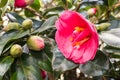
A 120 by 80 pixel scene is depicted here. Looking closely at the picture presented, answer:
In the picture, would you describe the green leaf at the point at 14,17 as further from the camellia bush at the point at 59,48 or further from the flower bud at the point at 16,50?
the flower bud at the point at 16,50

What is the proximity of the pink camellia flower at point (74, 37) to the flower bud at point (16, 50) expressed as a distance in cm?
10

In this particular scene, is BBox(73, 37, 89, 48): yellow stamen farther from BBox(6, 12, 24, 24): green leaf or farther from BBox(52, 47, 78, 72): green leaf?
BBox(6, 12, 24, 24): green leaf

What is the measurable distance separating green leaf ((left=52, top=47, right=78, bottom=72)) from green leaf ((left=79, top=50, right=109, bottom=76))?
0.16 ft

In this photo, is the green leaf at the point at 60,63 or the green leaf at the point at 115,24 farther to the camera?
the green leaf at the point at 115,24

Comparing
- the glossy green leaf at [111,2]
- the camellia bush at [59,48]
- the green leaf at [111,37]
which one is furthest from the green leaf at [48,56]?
the glossy green leaf at [111,2]

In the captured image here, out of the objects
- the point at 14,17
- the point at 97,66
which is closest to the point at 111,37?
the point at 97,66

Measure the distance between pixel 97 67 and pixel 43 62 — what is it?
14 centimetres

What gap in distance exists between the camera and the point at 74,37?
29.8 inches

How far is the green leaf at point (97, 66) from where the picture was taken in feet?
2.40

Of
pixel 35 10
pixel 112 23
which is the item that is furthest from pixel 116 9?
pixel 35 10

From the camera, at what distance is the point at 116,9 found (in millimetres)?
1016

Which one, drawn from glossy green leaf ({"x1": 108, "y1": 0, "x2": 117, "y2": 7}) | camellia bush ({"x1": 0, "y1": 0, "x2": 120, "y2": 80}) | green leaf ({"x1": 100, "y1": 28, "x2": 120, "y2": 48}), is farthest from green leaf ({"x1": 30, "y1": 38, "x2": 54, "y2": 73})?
glossy green leaf ({"x1": 108, "y1": 0, "x2": 117, "y2": 7})

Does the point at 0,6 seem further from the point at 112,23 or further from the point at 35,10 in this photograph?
the point at 112,23

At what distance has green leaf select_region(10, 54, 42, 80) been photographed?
A: 74 cm
